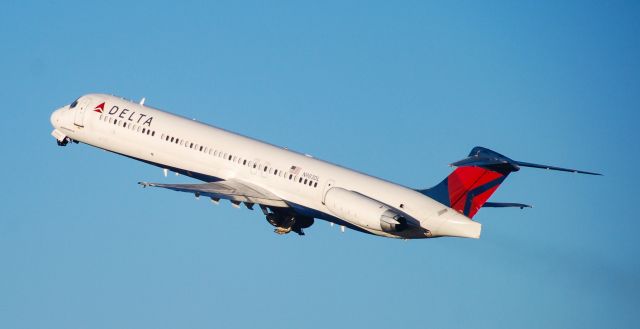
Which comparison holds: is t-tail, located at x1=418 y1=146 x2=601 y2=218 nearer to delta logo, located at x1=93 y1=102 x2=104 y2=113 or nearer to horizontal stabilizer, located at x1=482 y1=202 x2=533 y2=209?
horizontal stabilizer, located at x1=482 y1=202 x2=533 y2=209

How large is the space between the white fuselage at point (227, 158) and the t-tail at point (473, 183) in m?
0.57

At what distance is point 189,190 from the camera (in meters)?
62.2

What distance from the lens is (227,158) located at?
66125mm

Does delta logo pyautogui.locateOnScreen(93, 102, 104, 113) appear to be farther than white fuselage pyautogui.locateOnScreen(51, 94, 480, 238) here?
Yes

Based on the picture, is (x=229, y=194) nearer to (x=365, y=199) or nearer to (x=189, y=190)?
(x=189, y=190)

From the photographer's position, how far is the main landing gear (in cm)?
6431

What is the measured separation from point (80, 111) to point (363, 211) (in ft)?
64.5

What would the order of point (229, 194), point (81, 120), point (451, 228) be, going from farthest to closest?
1. point (81, 120)
2. point (229, 194)
3. point (451, 228)

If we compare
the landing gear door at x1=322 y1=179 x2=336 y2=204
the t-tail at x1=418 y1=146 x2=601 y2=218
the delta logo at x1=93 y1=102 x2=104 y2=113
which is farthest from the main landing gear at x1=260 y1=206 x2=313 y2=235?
the delta logo at x1=93 y1=102 x2=104 y2=113

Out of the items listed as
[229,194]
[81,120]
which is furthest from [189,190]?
[81,120]

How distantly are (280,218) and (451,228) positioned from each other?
936 cm

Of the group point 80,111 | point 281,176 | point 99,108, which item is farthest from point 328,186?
point 80,111

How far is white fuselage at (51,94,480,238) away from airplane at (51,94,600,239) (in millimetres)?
46

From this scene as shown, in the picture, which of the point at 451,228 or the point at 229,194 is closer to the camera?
the point at 451,228
